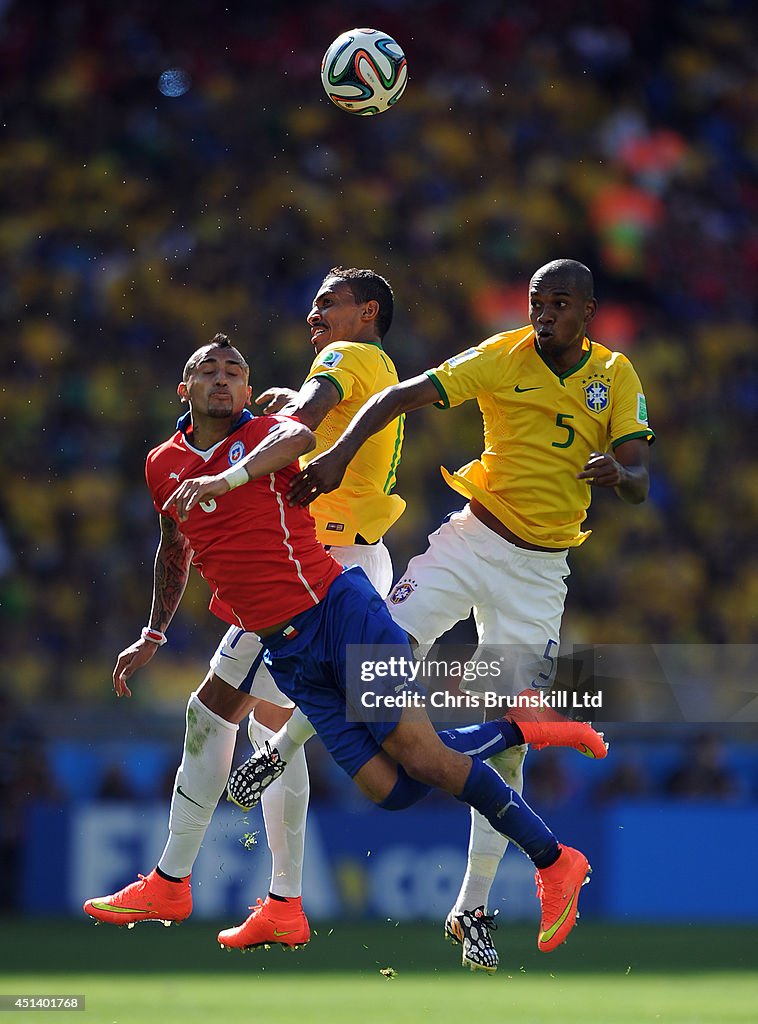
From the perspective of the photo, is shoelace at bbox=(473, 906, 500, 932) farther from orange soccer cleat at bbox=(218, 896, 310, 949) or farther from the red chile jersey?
the red chile jersey

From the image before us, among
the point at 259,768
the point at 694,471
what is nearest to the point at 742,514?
the point at 694,471

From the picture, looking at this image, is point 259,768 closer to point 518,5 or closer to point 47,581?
point 47,581

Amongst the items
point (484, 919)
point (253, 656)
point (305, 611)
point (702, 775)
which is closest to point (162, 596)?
point (253, 656)

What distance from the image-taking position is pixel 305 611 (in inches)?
241

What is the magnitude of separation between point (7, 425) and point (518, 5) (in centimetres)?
756

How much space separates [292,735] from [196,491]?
1.47 metres

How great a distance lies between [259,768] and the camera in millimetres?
6574

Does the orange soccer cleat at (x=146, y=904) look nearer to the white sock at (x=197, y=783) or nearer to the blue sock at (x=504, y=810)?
the white sock at (x=197, y=783)

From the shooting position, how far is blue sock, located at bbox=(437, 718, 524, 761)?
637 centimetres

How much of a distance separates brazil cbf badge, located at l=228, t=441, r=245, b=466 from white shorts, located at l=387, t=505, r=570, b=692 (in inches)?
41.4

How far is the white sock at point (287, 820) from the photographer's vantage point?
6.87 m

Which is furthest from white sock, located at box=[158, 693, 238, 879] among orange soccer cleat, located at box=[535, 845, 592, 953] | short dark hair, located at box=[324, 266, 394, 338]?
short dark hair, located at box=[324, 266, 394, 338]

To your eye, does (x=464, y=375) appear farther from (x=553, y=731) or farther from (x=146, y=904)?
(x=146, y=904)

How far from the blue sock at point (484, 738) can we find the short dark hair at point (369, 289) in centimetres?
182
